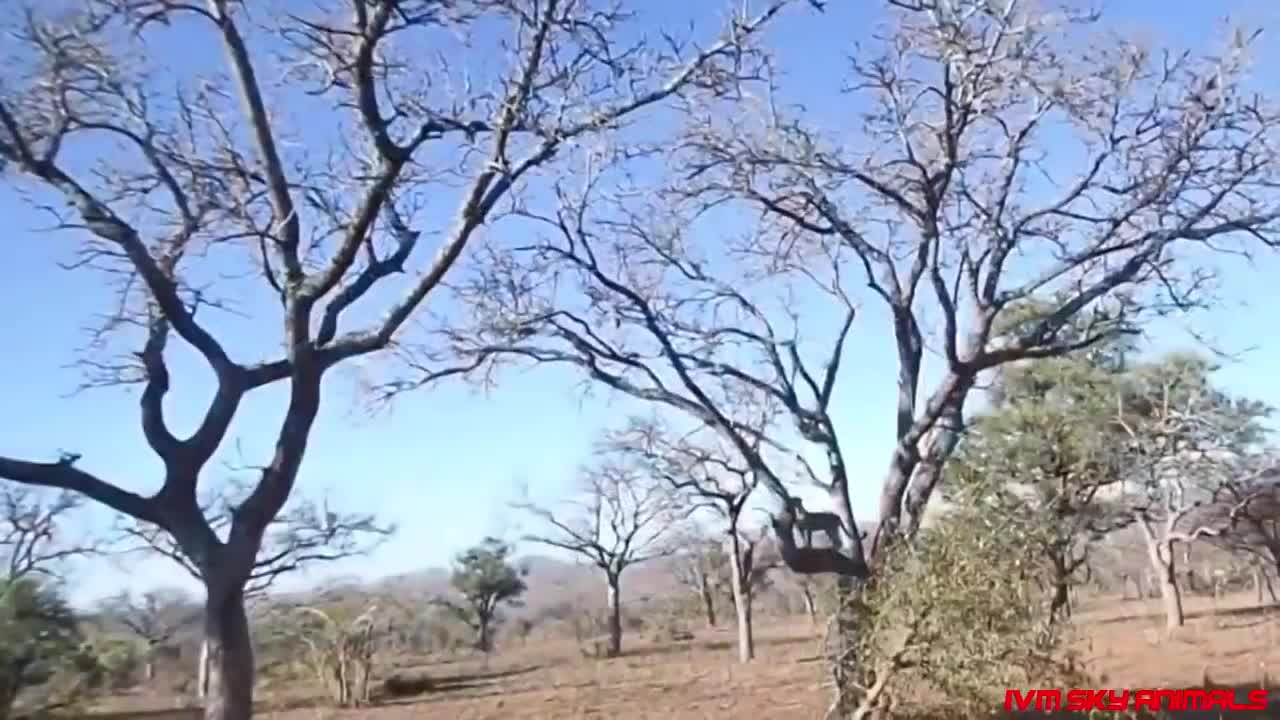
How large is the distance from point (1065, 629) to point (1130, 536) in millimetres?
37809

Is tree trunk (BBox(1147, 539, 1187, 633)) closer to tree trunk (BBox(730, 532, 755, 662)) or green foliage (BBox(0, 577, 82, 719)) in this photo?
tree trunk (BBox(730, 532, 755, 662))

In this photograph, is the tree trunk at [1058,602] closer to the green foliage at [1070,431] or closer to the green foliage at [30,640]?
the green foliage at [30,640]

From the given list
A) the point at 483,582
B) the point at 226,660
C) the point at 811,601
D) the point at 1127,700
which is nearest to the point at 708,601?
the point at 483,582

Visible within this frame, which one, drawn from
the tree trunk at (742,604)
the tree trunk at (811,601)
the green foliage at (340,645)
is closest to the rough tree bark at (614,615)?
the tree trunk at (742,604)

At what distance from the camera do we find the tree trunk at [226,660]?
23.9 ft

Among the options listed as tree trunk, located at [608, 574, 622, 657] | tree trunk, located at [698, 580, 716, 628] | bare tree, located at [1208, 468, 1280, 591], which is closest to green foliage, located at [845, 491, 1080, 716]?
bare tree, located at [1208, 468, 1280, 591]

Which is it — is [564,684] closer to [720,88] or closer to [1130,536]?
[720,88]

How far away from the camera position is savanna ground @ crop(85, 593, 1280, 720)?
16.1m

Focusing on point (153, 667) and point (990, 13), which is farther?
point (153, 667)

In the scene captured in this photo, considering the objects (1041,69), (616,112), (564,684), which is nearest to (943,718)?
(616,112)

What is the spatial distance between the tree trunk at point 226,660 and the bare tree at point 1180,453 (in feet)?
62.4

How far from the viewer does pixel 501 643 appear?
57656mm

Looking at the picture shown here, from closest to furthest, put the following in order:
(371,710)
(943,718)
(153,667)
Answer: (943,718) → (371,710) → (153,667)

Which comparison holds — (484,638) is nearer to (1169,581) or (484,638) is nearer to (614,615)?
(614,615)
